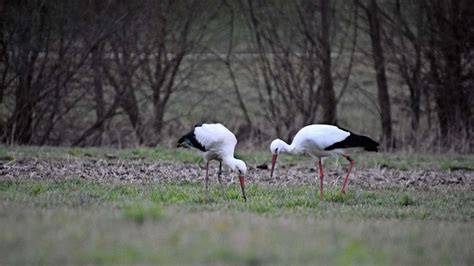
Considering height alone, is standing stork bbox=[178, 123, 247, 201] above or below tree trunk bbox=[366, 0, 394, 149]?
below

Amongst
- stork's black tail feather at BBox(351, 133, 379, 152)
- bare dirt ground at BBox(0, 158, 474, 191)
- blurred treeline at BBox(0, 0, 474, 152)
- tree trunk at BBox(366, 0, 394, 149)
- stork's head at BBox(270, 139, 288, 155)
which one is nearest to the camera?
stork's black tail feather at BBox(351, 133, 379, 152)

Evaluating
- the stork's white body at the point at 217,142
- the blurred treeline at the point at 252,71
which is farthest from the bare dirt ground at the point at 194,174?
the blurred treeline at the point at 252,71

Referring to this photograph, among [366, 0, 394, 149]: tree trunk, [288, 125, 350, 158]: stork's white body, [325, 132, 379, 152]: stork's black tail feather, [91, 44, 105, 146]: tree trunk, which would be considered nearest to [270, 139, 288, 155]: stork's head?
[288, 125, 350, 158]: stork's white body

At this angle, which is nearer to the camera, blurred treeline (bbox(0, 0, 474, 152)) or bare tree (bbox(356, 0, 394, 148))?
blurred treeline (bbox(0, 0, 474, 152))

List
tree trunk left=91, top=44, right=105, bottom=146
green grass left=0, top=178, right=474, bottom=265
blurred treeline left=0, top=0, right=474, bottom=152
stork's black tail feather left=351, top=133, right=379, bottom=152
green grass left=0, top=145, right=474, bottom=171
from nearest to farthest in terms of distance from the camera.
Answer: green grass left=0, top=178, right=474, bottom=265, stork's black tail feather left=351, top=133, right=379, bottom=152, green grass left=0, top=145, right=474, bottom=171, blurred treeline left=0, top=0, right=474, bottom=152, tree trunk left=91, top=44, right=105, bottom=146

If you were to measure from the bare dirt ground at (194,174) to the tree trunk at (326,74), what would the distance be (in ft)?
21.8

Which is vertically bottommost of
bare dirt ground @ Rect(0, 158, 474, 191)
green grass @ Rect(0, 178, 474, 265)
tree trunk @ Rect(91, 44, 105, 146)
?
green grass @ Rect(0, 178, 474, 265)

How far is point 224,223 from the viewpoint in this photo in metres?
7.30

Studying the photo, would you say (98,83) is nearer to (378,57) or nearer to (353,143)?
(378,57)

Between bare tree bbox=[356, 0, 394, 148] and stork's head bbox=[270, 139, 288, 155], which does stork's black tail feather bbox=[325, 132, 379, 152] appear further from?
bare tree bbox=[356, 0, 394, 148]

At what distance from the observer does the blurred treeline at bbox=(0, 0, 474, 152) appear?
1964 cm

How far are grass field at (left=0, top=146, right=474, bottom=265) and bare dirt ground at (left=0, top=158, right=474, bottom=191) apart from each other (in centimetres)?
11

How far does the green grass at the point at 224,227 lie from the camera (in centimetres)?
584

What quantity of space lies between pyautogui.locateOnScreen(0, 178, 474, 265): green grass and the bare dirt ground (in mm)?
1751
